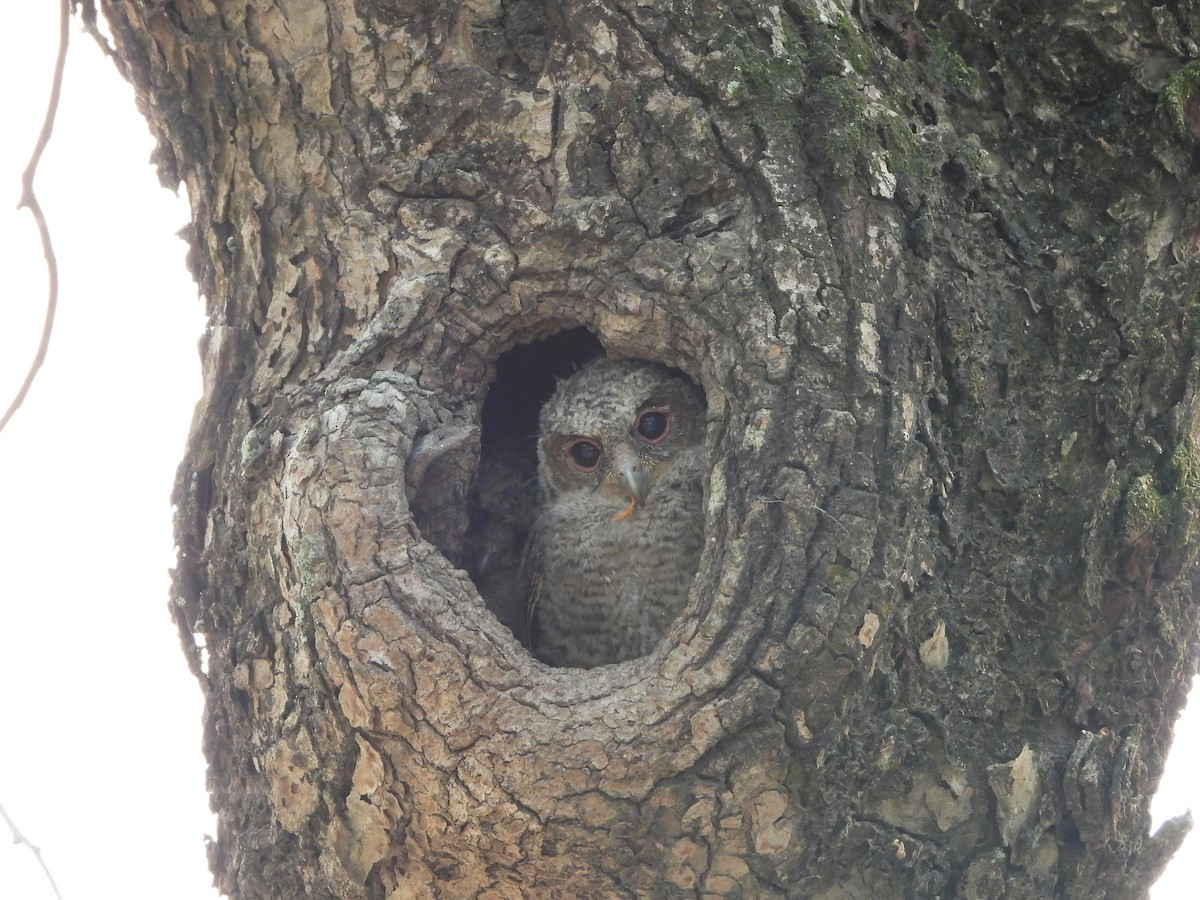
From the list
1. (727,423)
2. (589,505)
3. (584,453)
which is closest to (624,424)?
(584,453)

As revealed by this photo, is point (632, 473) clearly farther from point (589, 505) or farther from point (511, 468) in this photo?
point (511, 468)

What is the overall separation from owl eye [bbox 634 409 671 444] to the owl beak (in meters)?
0.07

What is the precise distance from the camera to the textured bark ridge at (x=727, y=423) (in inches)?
90.8

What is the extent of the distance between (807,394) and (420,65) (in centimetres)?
116

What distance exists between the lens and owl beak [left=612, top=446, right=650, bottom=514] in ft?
11.2

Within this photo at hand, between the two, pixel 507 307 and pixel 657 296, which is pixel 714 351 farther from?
pixel 507 307

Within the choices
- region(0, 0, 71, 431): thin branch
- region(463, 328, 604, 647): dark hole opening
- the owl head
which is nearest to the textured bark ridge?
region(0, 0, 71, 431): thin branch

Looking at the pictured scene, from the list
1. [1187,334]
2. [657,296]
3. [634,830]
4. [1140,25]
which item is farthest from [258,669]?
[1140,25]

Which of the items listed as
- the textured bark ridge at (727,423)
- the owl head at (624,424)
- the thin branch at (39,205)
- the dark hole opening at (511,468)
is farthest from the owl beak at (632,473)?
the thin branch at (39,205)

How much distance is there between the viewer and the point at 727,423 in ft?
8.13

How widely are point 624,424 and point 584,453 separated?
22cm

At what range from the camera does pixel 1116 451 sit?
99.0 inches

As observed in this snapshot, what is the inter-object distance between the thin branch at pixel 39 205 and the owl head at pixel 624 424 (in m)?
1.45

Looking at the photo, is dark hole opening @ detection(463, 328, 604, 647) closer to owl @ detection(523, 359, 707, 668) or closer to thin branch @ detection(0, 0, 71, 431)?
owl @ detection(523, 359, 707, 668)
